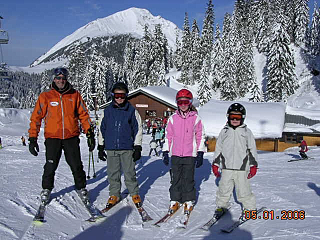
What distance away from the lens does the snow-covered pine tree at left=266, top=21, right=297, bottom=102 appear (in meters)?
37.9

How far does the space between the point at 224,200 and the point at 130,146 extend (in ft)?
5.52

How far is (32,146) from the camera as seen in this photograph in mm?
3666

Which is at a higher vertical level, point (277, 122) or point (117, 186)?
point (277, 122)

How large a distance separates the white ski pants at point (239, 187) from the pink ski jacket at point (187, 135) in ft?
1.83

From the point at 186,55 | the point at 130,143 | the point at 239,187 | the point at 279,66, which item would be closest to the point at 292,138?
the point at 239,187

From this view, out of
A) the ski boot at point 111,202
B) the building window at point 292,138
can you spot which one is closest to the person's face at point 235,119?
the ski boot at point 111,202

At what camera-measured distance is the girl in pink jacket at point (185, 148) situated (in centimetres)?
412

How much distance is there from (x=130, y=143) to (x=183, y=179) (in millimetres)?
1037

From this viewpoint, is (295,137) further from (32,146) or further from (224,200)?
(32,146)

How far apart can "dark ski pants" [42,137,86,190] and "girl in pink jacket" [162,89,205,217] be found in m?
1.48

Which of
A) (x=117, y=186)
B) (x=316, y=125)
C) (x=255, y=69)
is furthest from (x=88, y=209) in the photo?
(x=255, y=69)

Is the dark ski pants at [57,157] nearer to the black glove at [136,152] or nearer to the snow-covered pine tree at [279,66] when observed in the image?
the black glove at [136,152]

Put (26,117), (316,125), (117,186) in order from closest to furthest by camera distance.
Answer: (117,186)
(316,125)
(26,117)

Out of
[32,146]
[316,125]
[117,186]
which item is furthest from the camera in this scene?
[316,125]
